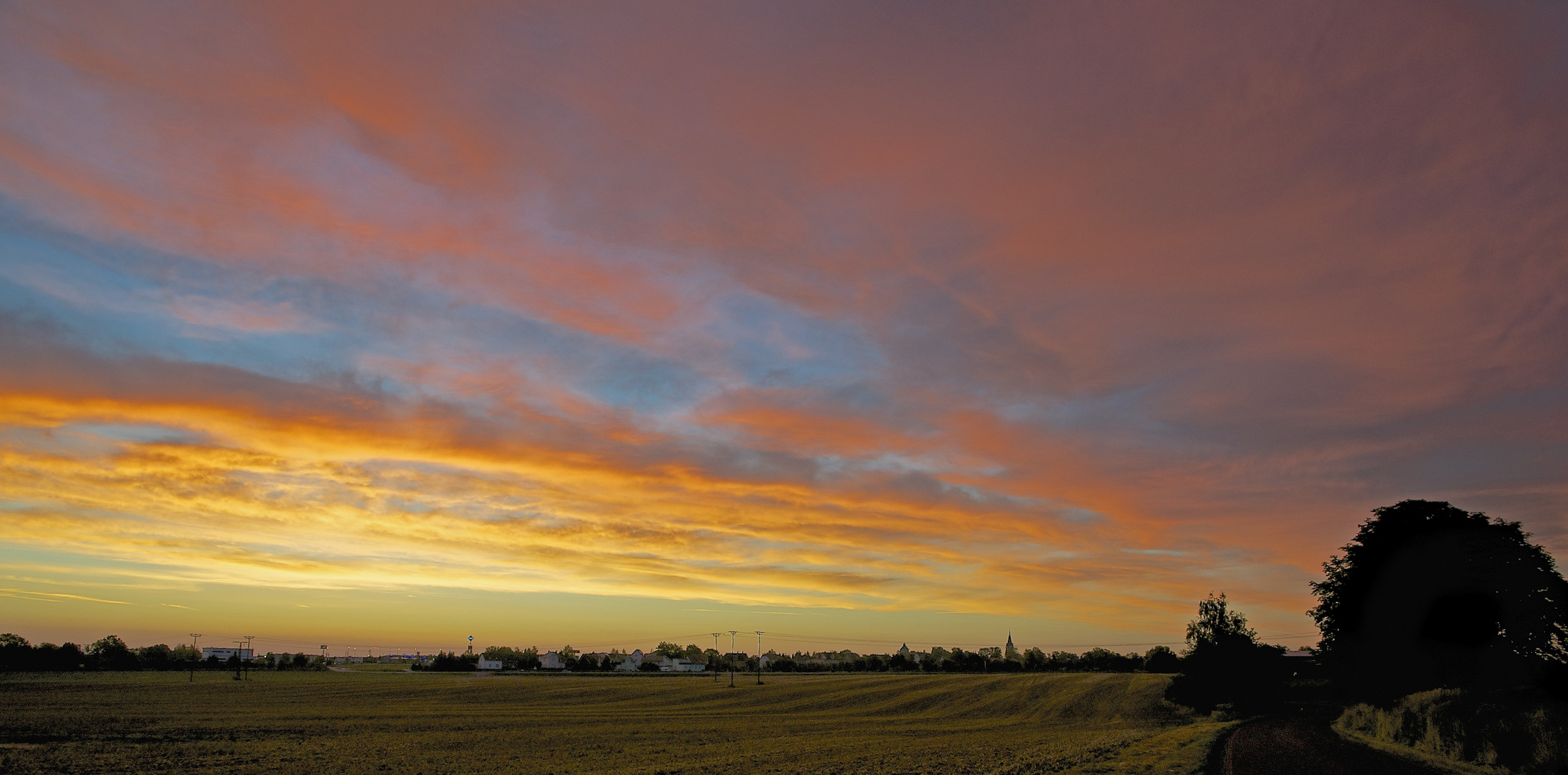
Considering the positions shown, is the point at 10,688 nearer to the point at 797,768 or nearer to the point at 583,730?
the point at 583,730

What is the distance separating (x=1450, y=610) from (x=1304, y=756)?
2941 cm

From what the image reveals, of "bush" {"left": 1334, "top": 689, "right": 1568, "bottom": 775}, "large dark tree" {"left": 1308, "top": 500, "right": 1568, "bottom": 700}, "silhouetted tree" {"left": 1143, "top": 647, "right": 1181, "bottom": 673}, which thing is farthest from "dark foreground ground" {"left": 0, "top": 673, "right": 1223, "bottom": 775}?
"silhouetted tree" {"left": 1143, "top": 647, "right": 1181, "bottom": 673}

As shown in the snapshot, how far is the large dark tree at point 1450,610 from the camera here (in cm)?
4847

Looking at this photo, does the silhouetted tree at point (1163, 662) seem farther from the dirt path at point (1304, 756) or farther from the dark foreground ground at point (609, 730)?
the dirt path at point (1304, 756)

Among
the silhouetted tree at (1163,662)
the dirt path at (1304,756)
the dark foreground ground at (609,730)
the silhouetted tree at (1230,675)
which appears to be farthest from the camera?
the silhouetted tree at (1163,662)

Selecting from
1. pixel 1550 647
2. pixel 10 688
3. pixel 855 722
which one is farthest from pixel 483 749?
pixel 10 688

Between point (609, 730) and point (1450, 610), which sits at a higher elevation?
point (1450, 610)

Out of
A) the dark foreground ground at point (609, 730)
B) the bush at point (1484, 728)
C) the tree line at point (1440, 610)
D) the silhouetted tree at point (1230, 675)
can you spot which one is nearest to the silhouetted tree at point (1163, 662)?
the dark foreground ground at point (609, 730)

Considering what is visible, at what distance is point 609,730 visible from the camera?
6297cm

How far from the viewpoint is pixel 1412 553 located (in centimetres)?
5328

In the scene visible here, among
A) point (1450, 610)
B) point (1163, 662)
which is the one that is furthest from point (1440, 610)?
point (1163, 662)

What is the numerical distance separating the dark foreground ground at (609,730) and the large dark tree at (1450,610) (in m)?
13.8

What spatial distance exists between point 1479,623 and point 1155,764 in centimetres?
3582

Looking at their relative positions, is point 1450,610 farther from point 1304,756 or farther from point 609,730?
point 609,730
